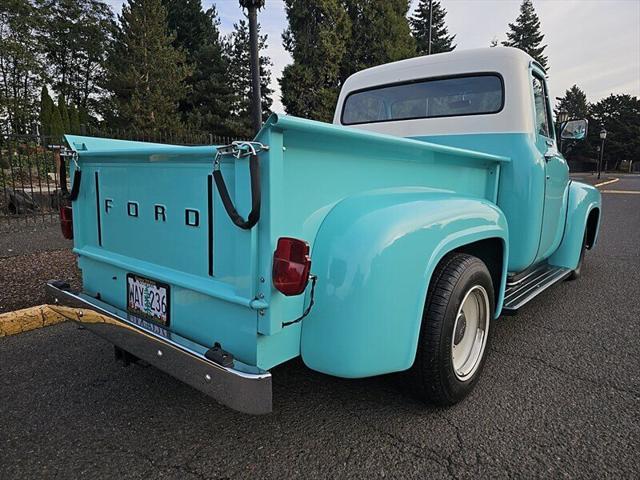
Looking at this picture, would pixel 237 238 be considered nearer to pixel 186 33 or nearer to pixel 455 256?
pixel 455 256

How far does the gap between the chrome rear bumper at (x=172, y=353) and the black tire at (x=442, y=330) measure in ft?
2.84

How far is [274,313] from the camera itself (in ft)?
5.72

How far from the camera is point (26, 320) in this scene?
3463mm

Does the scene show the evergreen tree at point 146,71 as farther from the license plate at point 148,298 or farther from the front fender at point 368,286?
the front fender at point 368,286

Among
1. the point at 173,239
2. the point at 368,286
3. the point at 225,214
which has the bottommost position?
the point at 368,286

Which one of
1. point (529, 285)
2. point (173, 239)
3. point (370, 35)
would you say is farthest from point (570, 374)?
point (370, 35)

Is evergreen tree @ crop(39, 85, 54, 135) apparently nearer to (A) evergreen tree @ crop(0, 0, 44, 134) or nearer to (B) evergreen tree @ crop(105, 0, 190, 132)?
(A) evergreen tree @ crop(0, 0, 44, 134)

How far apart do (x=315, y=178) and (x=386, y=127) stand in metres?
2.37

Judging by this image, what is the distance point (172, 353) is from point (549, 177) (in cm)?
318

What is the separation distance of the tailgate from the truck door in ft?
8.96

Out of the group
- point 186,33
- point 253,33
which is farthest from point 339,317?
point 186,33

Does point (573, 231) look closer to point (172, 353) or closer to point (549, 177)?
point (549, 177)

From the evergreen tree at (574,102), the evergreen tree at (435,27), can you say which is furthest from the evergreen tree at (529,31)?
the evergreen tree at (574,102)

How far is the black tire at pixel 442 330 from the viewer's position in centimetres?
215
